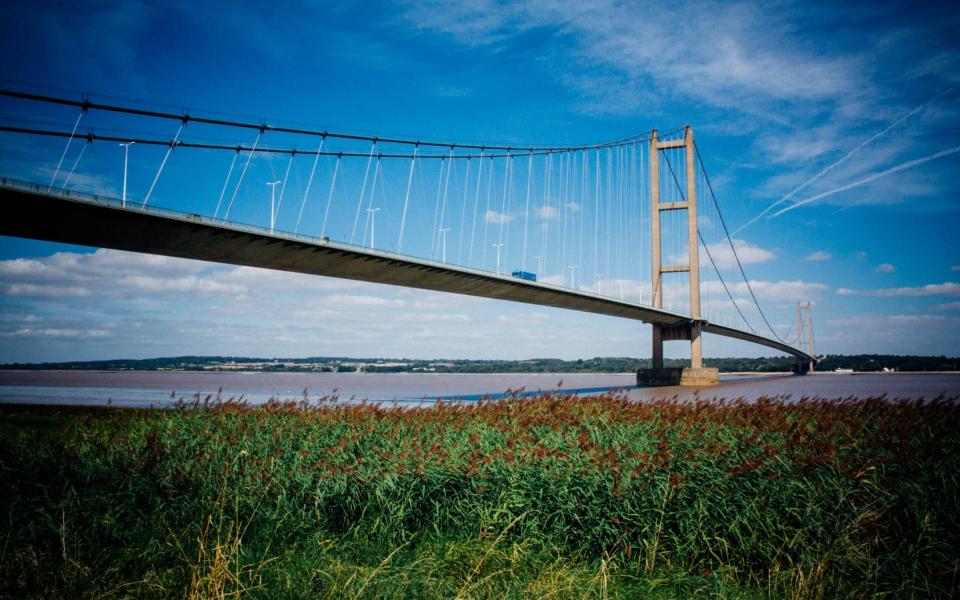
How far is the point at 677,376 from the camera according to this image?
61.1 metres

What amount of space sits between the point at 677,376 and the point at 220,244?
1835 inches

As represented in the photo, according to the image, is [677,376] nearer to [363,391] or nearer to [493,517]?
[363,391]

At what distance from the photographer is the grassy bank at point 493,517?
16.2 feet

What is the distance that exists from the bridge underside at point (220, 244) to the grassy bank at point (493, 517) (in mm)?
20542

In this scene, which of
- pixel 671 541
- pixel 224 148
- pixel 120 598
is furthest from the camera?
pixel 224 148

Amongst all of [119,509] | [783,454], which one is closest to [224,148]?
[119,509]

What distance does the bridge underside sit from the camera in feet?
84.1

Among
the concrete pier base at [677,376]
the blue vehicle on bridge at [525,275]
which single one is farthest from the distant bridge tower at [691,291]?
the blue vehicle on bridge at [525,275]

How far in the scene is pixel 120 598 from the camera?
4.38 m

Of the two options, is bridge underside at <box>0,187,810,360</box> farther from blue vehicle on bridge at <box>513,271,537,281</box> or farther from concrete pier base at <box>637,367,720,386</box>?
concrete pier base at <box>637,367,720,386</box>

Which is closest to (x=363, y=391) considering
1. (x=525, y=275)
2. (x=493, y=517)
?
(x=525, y=275)

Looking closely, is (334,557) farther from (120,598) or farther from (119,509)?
(119,509)

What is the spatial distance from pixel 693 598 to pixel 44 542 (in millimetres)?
5761

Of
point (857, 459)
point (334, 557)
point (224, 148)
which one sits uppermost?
point (224, 148)
